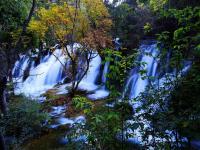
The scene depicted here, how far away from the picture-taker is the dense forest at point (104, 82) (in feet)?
11.5

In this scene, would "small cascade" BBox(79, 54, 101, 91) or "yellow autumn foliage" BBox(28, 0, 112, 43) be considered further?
"small cascade" BBox(79, 54, 101, 91)

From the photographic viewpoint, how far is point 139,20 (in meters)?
15.7

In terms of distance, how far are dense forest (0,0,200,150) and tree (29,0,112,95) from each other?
4 centimetres

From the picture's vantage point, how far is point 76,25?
40.0 feet

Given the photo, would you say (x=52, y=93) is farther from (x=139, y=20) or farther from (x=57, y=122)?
(x=139, y=20)

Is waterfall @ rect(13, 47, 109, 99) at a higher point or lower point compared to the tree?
lower

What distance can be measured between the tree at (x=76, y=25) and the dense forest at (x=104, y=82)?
0.14 ft

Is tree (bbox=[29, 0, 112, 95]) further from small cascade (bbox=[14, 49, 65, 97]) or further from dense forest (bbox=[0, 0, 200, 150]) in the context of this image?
small cascade (bbox=[14, 49, 65, 97])

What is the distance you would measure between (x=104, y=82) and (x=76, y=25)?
8.71 metres

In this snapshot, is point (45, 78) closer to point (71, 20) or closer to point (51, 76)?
point (51, 76)

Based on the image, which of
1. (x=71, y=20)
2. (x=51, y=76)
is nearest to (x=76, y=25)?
(x=71, y=20)

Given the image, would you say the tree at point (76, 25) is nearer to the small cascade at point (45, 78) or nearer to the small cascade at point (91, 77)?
the small cascade at point (91, 77)

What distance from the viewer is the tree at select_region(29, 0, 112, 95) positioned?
11719mm

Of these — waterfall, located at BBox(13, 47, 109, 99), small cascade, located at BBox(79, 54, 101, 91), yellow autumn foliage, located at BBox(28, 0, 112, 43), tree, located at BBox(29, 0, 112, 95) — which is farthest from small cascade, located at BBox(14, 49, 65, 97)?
yellow autumn foliage, located at BBox(28, 0, 112, 43)
